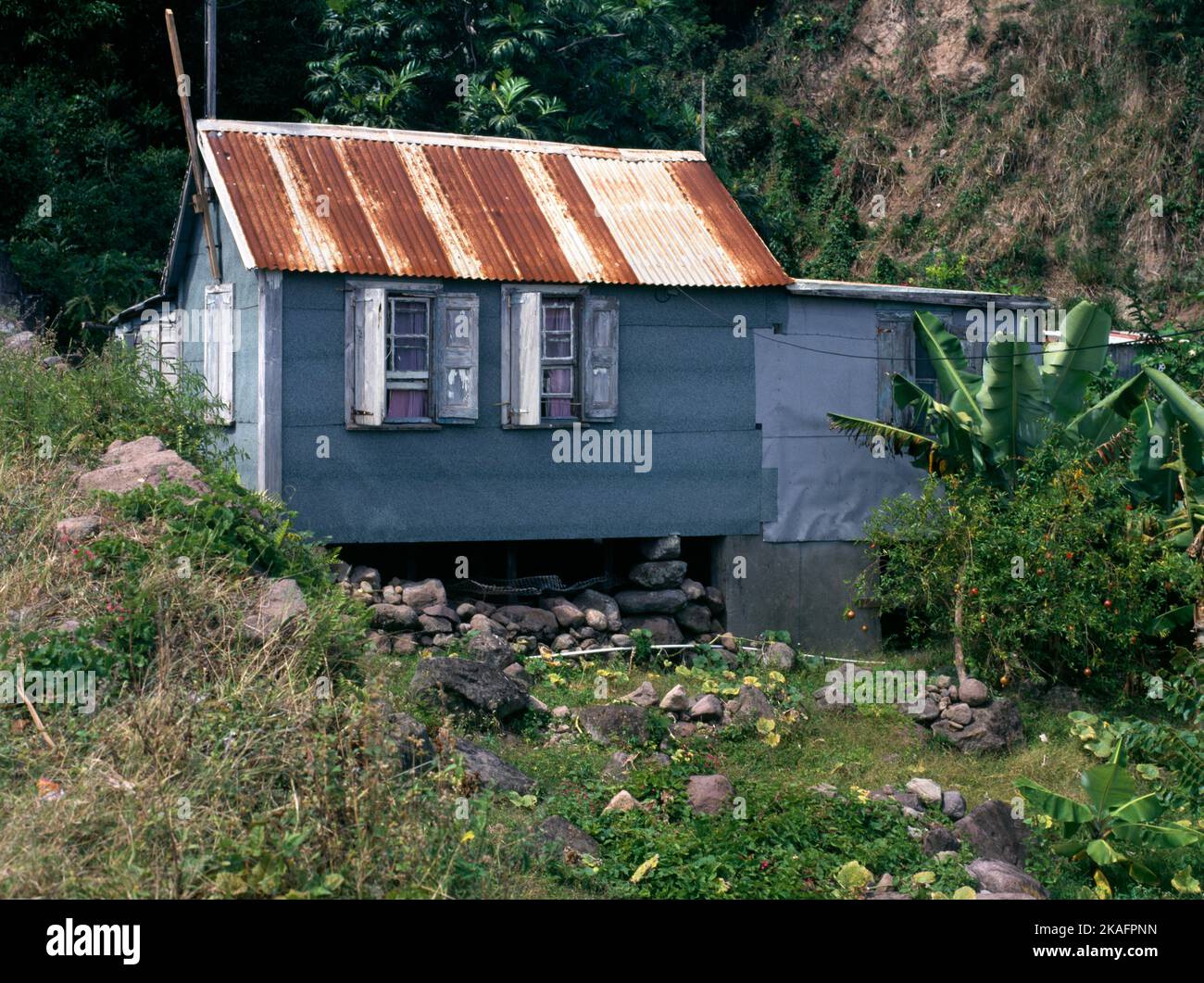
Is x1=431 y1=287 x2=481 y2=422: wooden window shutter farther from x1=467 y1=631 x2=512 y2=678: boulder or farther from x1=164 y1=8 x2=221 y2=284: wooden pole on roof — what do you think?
x1=164 y1=8 x2=221 y2=284: wooden pole on roof

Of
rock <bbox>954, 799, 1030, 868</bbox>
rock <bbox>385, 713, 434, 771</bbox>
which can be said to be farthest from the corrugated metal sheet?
rock <bbox>954, 799, 1030, 868</bbox>

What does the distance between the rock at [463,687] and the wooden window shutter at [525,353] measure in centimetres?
322

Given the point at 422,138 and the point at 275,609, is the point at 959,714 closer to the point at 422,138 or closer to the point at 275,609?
the point at 275,609

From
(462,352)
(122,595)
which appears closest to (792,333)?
(462,352)

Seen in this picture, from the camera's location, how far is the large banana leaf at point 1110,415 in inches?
528

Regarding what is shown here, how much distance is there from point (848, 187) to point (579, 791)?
18771 millimetres

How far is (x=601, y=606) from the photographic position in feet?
45.3

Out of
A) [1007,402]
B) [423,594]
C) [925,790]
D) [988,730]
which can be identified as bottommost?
[925,790]

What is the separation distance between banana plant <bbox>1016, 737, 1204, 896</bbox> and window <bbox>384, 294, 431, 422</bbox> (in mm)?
6361

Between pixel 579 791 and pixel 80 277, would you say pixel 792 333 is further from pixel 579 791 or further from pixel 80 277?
pixel 80 277

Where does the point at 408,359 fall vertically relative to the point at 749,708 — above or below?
above

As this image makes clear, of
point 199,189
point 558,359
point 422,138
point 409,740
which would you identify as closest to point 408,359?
point 558,359

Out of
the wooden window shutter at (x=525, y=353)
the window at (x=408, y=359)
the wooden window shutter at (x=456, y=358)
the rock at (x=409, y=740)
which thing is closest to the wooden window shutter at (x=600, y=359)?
the wooden window shutter at (x=525, y=353)

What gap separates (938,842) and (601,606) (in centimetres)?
509
